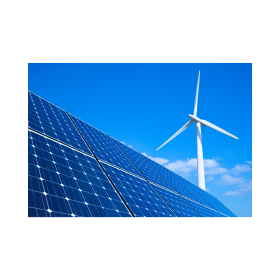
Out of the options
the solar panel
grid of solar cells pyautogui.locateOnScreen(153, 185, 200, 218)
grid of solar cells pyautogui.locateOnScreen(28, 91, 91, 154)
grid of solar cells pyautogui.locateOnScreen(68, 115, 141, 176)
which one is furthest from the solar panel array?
the solar panel

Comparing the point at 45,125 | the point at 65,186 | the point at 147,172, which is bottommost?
the point at 65,186

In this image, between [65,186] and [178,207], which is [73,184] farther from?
[178,207]

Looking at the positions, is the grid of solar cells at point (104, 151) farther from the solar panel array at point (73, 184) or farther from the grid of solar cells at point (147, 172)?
the grid of solar cells at point (147, 172)

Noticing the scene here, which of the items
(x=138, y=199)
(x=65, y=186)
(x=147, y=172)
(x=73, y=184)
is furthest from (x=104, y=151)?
(x=65, y=186)

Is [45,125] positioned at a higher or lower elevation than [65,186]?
higher

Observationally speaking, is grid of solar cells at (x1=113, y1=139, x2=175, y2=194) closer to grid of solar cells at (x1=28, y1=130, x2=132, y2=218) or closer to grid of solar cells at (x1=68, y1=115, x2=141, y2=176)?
grid of solar cells at (x1=68, y1=115, x2=141, y2=176)
